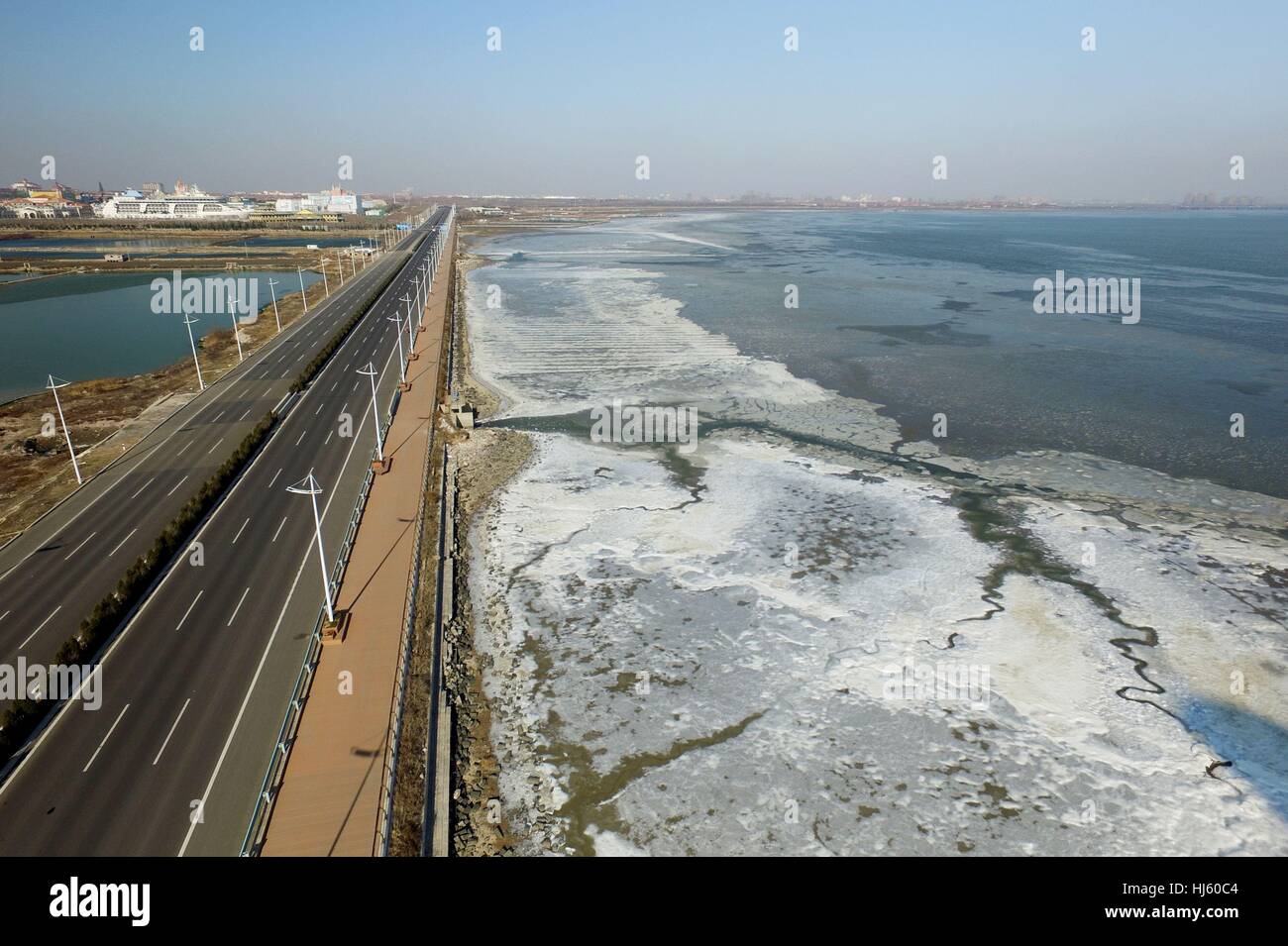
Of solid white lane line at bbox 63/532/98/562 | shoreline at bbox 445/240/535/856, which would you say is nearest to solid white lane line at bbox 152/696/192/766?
shoreline at bbox 445/240/535/856

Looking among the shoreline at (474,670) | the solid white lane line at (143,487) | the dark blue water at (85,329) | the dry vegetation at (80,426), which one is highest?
the dark blue water at (85,329)

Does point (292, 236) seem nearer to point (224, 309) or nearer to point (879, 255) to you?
point (224, 309)

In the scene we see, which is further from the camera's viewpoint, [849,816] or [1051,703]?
[1051,703]

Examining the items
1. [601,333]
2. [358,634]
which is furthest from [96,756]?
[601,333]

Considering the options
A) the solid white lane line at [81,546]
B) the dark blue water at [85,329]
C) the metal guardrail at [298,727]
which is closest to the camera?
the metal guardrail at [298,727]

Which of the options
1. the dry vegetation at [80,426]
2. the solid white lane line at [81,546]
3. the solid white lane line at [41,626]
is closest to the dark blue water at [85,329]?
the dry vegetation at [80,426]

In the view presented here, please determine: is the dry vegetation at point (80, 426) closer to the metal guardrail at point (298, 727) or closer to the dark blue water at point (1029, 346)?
the metal guardrail at point (298, 727)
